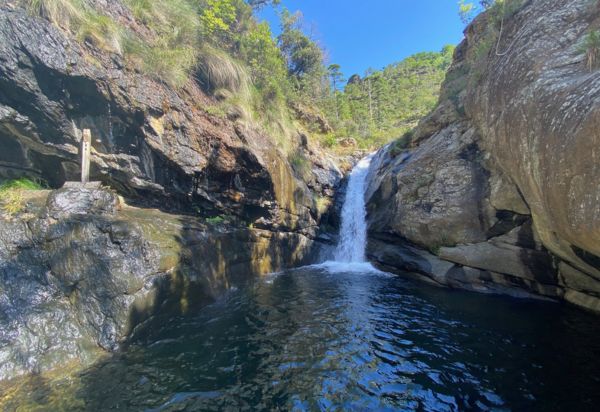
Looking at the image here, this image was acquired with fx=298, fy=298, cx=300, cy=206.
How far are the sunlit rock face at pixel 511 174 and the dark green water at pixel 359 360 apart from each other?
4.41 ft

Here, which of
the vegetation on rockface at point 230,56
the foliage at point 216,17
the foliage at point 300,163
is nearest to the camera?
the vegetation on rockface at point 230,56

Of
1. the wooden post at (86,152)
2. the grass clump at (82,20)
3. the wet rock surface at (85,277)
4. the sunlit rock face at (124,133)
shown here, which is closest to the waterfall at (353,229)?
the sunlit rock face at (124,133)

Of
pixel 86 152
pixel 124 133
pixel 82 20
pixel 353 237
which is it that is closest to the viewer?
pixel 86 152

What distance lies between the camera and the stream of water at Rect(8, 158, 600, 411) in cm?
413

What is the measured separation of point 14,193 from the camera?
675 centimetres

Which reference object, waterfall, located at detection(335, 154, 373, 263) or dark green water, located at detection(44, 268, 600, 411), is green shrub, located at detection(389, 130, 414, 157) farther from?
dark green water, located at detection(44, 268, 600, 411)

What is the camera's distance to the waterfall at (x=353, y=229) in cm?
1365

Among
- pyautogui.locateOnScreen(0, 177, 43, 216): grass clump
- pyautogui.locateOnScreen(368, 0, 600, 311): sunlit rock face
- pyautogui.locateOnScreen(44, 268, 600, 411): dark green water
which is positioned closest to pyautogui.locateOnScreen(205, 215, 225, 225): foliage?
pyautogui.locateOnScreen(44, 268, 600, 411): dark green water

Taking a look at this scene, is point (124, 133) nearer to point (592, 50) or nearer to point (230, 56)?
point (230, 56)

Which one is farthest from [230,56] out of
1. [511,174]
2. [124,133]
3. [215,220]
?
[511,174]

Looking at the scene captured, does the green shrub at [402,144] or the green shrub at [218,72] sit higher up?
the green shrub at [218,72]

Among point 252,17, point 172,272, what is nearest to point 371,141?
point 252,17

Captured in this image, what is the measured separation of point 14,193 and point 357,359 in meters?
8.19

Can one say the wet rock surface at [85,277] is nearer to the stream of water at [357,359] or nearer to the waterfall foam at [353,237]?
the stream of water at [357,359]
